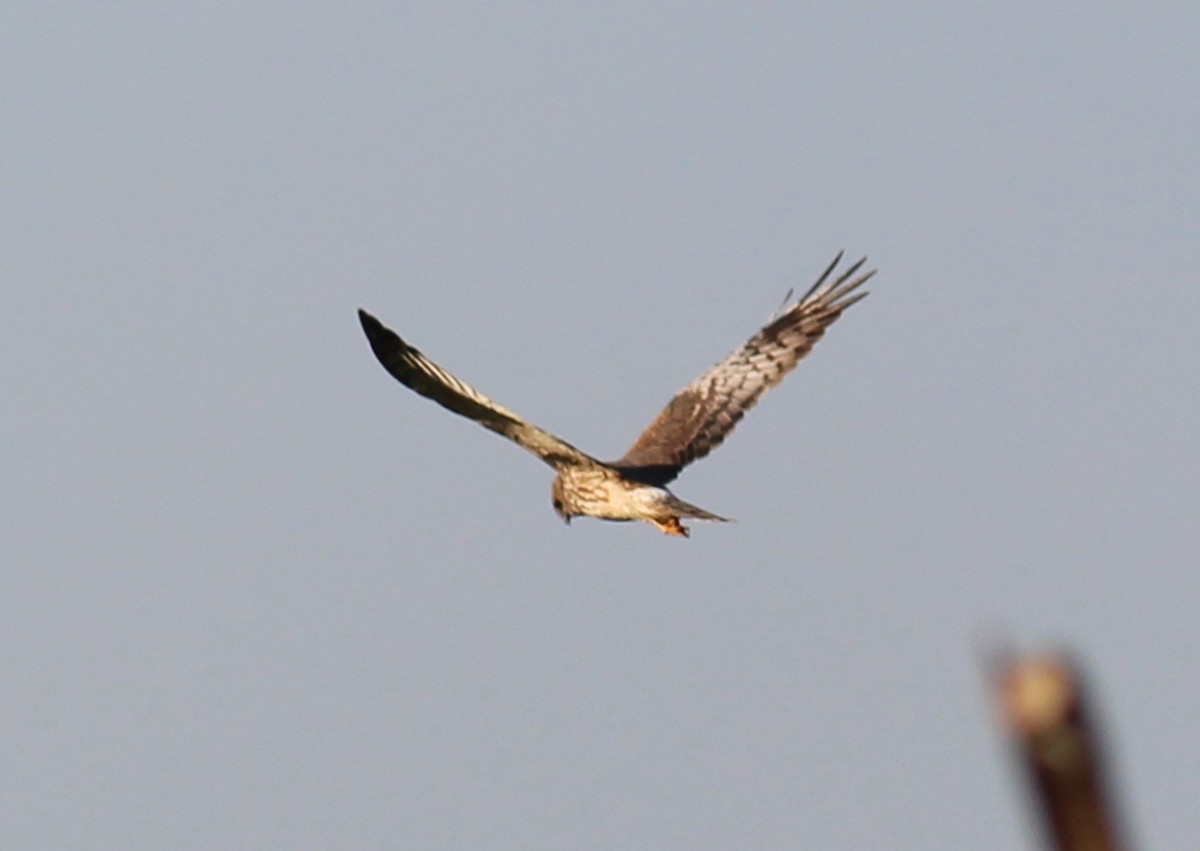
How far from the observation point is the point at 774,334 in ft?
53.1

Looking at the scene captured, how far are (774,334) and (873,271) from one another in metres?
1.18

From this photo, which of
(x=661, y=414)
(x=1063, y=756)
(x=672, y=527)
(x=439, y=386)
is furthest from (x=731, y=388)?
(x=1063, y=756)

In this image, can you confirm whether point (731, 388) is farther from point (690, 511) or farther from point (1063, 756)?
point (1063, 756)

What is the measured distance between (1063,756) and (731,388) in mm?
14921

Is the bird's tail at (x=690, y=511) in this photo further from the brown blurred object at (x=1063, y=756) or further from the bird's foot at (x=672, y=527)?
the brown blurred object at (x=1063, y=756)

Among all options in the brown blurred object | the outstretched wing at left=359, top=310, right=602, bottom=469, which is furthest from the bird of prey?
the brown blurred object

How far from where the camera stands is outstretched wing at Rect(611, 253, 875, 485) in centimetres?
1473

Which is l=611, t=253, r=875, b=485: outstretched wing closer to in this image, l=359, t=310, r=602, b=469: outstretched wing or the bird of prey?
the bird of prey

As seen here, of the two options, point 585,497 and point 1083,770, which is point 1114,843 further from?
point 585,497

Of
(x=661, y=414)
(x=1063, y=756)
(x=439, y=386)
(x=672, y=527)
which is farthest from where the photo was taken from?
(x=661, y=414)

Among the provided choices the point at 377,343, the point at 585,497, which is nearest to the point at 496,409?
the point at 377,343

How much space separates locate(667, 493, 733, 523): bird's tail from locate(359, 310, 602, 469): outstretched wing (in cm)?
96

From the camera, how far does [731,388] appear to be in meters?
15.5

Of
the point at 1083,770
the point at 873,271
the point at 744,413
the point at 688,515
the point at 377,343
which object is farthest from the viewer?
the point at 873,271
